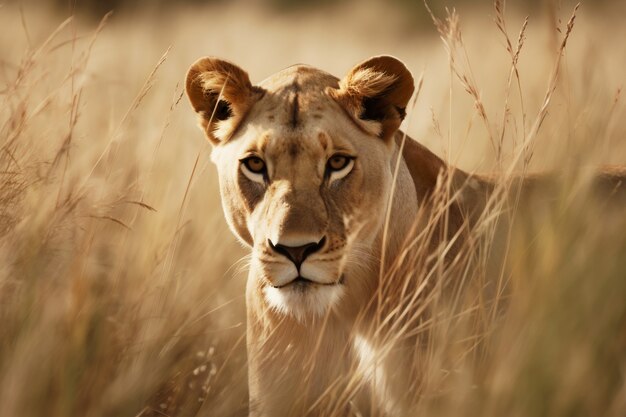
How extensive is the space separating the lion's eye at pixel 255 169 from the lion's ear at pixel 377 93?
0.42m

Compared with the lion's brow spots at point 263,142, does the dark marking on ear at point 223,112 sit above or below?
above

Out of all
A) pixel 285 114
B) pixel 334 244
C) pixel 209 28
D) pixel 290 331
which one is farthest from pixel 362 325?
pixel 209 28

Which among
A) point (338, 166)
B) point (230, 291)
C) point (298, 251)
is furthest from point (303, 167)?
point (230, 291)

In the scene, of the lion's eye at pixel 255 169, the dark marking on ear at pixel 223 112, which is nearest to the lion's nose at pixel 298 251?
the lion's eye at pixel 255 169

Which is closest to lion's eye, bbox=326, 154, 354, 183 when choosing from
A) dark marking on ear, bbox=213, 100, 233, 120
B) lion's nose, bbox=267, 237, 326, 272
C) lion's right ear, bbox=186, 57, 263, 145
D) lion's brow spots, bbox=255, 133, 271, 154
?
lion's brow spots, bbox=255, 133, 271, 154

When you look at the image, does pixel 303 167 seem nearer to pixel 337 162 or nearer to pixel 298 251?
pixel 337 162

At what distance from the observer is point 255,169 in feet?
11.0

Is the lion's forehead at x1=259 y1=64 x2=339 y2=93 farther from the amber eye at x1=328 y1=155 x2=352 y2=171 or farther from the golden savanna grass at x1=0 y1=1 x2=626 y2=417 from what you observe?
the golden savanna grass at x1=0 y1=1 x2=626 y2=417

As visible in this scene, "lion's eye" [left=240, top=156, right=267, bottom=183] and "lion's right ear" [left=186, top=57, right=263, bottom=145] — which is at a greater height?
"lion's right ear" [left=186, top=57, right=263, bottom=145]

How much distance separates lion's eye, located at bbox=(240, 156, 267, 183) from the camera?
3328 mm

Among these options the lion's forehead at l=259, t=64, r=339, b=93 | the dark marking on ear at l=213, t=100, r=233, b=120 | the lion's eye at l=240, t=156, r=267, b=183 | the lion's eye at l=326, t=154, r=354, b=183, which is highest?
the lion's forehead at l=259, t=64, r=339, b=93

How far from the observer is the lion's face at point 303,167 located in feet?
9.98

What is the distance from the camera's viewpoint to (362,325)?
3.49 metres

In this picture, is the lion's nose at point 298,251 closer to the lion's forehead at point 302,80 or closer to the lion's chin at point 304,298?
the lion's chin at point 304,298
